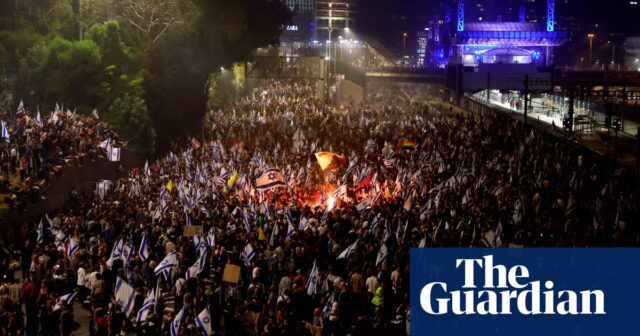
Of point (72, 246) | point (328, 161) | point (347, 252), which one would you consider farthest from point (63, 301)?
point (328, 161)

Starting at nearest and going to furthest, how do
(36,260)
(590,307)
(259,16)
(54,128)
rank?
(590,307) → (36,260) → (54,128) → (259,16)

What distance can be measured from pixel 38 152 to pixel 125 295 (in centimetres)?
1550

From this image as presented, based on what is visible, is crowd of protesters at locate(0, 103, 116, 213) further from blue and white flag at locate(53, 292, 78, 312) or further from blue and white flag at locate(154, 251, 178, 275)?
blue and white flag at locate(154, 251, 178, 275)

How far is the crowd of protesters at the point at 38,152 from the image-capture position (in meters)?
26.7

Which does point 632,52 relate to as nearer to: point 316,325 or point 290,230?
point 290,230

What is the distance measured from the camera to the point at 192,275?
16.6 meters

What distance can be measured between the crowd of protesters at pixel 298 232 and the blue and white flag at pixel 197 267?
4 cm

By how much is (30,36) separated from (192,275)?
33873mm

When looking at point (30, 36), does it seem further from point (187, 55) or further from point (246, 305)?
point (246, 305)

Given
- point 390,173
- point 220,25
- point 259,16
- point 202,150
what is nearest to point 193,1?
point 220,25

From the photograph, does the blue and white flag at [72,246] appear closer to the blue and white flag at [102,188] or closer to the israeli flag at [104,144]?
the blue and white flag at [102,188]

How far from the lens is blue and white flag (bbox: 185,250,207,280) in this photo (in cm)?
1662

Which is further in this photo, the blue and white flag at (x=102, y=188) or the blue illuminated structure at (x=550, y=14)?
the blue illuminated structure at (x=550, y=14)

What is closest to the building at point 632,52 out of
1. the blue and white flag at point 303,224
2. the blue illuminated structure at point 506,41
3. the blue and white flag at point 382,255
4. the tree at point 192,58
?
the blue illuminated structure at point 506,41
